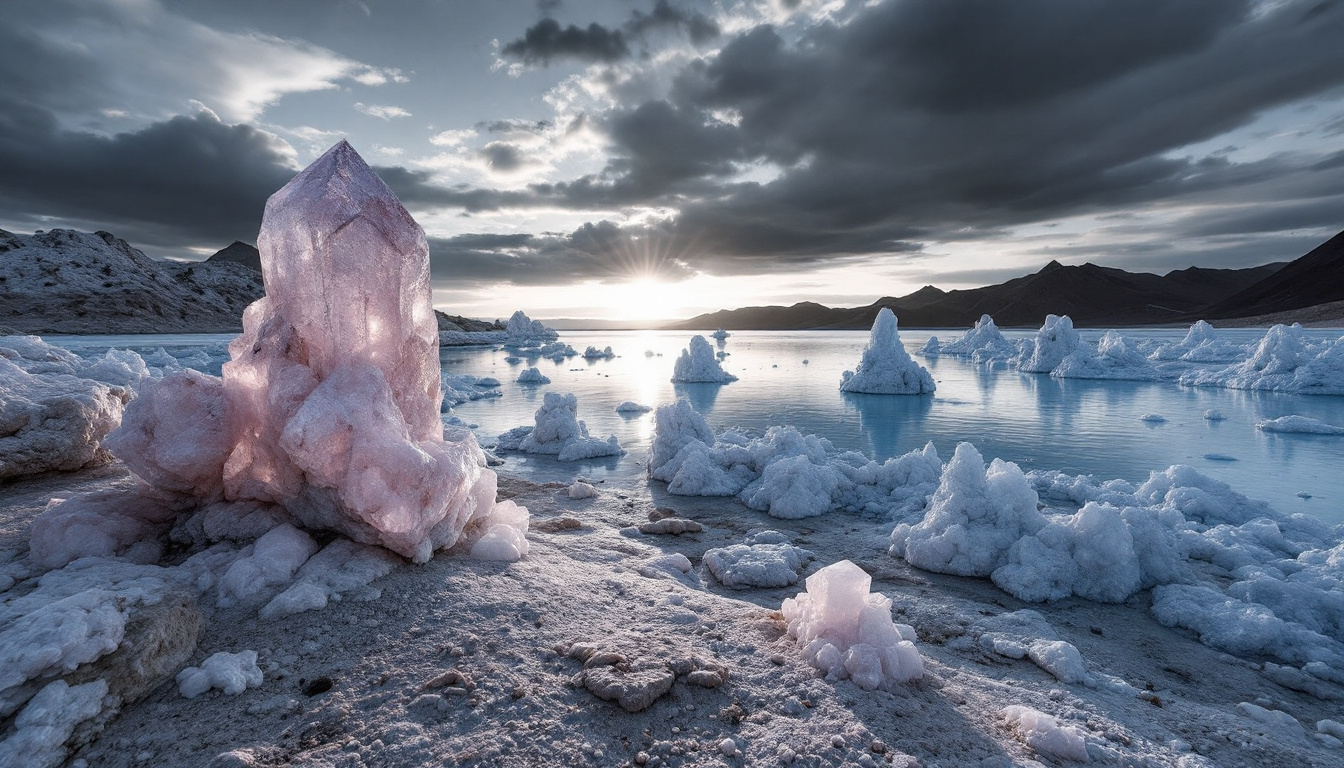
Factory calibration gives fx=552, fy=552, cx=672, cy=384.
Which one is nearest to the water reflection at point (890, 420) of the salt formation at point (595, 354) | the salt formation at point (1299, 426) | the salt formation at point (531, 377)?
the salt formation at point (1299, 426)

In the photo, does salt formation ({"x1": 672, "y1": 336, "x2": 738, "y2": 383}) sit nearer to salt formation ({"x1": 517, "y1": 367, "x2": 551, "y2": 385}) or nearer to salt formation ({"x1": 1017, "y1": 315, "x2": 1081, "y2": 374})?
salt formation ({"x1": 517, "y1": 367, "x2": 551, "y2": 385})

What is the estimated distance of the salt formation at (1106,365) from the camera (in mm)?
37969

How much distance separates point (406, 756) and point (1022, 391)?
35.5 metres

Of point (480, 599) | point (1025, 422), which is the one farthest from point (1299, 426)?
point (480, 599)

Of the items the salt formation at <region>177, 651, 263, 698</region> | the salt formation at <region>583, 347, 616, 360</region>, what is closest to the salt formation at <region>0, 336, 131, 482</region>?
the salt formation at <region>177, 651, 263, 698</region>

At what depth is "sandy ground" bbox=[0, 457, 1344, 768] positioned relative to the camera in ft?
9.52

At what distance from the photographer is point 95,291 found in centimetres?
8212

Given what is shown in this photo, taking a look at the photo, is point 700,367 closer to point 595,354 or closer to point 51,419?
point 595,354

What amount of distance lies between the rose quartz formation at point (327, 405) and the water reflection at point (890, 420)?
509 inches

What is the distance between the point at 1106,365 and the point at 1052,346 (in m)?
3.69

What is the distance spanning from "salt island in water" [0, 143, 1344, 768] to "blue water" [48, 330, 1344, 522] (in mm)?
5414

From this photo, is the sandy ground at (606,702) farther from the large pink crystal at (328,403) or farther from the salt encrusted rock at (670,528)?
the salt encrusted rock at (670,528)

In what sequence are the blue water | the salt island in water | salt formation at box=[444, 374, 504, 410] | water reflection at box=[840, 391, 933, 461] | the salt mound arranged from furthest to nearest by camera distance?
1. salt formation at box=[444, 374, 504, 410]
2. water reflection at box=[840, 391, 933, 461]
3. the blue water
4. the salt mound
5. the salt island in water

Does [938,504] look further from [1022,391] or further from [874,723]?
[1022,391]
